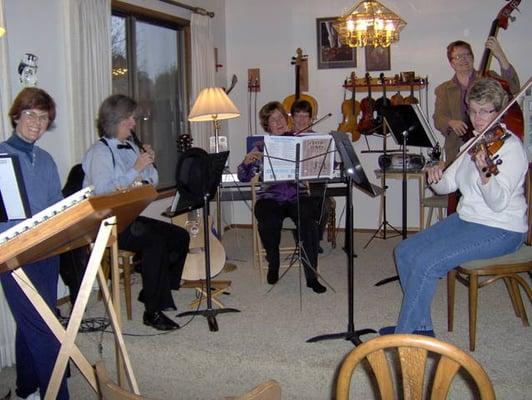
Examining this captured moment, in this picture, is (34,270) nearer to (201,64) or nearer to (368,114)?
(201,64)

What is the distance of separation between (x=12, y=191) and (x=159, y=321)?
1374 millimetres

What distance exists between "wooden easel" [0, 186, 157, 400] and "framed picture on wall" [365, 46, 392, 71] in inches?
159

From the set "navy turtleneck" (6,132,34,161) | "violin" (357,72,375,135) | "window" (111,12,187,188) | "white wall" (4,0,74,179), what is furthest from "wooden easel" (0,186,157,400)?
"violin" (357,72,375,135)

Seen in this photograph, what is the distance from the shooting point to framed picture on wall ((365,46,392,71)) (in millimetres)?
5574

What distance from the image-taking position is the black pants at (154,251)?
10.5ft

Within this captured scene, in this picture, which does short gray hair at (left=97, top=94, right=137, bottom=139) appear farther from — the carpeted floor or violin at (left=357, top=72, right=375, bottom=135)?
violin at (left=357, top=72, right=375, bottom=135)

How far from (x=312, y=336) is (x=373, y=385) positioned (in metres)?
0.54

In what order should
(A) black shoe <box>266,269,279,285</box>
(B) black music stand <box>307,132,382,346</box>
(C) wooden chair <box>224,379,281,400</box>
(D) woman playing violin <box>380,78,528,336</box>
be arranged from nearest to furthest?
(C) wooden chair <box>224,379,281,400</box> → (D) woman playing violin <box>380,78,528,336</box> → (B) black music stand <box>307,132,382,346</box> → (A) black shoe <box>266,269,279,285</box>

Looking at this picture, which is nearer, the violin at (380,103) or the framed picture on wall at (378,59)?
the violin at (380,103)

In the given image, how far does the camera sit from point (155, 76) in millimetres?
5137

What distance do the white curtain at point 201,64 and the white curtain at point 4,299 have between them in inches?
95.4

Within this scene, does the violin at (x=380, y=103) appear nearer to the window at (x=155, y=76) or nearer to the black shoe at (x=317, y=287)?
the window at (x=155, y=76)

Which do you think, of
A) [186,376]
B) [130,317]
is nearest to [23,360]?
[186,376]

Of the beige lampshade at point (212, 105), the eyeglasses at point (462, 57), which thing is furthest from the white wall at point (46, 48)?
the eyeglasses at point (462, 57)
